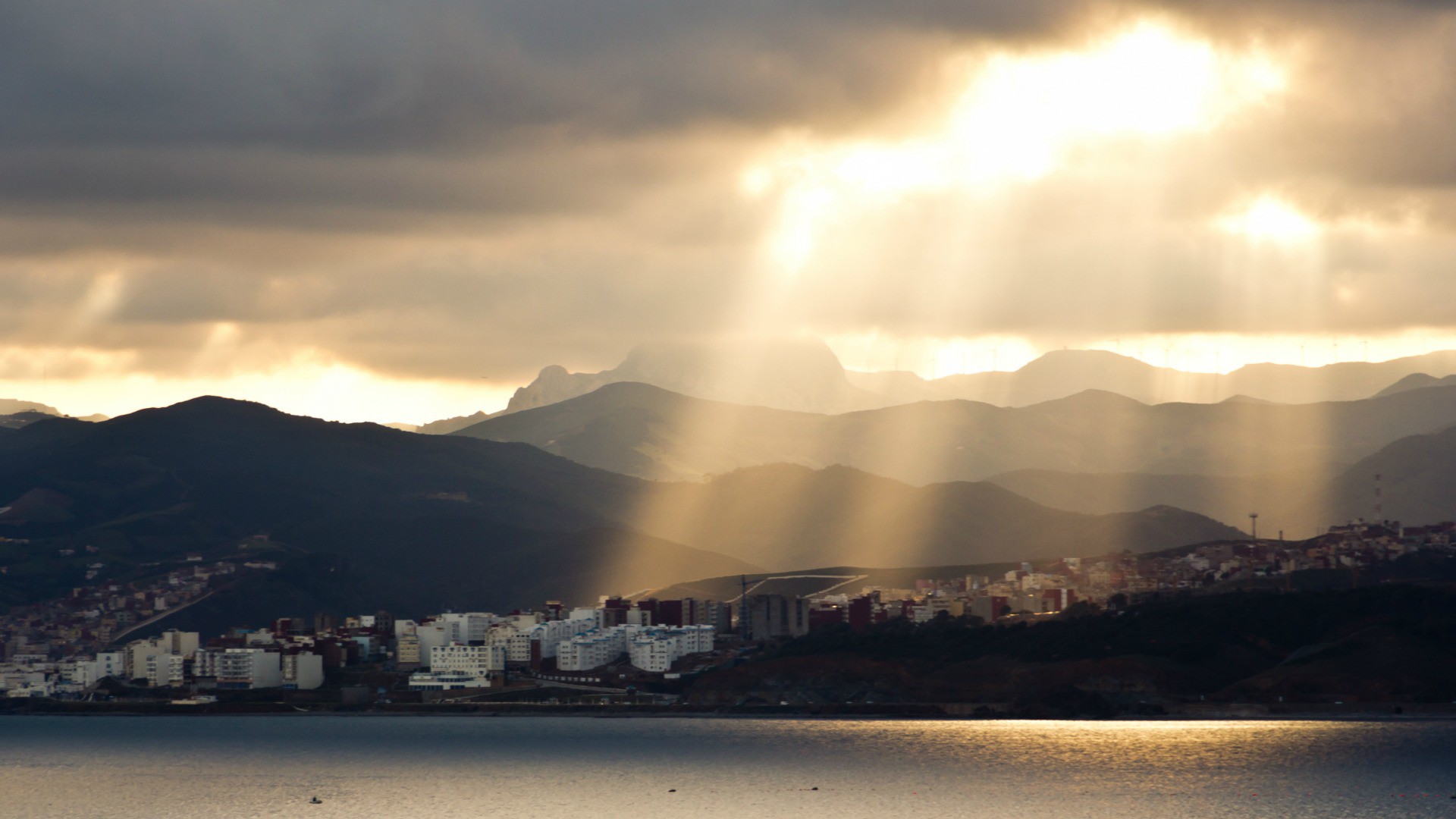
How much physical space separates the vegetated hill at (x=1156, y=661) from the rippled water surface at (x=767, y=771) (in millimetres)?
3172

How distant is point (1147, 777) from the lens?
11831cm

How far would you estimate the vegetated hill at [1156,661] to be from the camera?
149375 mm

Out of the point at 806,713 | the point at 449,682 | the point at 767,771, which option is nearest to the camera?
the point at 767,771

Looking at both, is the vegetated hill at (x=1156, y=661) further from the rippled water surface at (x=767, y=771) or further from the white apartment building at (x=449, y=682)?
the white apartment building at (x=449, y=682)

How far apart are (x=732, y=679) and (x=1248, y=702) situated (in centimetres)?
5056

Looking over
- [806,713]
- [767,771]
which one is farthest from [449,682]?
[767,771]

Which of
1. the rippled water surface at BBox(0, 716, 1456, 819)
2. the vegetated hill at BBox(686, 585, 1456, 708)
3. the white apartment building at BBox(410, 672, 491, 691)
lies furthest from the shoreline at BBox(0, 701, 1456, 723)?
the white apartment building at BBox(410, 672, 491, 691)

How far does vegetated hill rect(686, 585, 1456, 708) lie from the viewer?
490 feet

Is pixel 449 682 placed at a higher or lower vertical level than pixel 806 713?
higher

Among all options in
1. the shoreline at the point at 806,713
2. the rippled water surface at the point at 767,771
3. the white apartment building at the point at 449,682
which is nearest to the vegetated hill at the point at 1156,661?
the shoreline at the point at 806,713

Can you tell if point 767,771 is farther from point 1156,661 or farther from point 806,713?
point 1156,661

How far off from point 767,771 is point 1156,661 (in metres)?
44.0

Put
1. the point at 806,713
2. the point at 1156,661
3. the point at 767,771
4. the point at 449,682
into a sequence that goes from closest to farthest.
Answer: the point at 767,771 < the point at 1156,661 < the point at 806,713 < the point at 449,682

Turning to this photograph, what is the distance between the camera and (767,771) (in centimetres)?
12862
